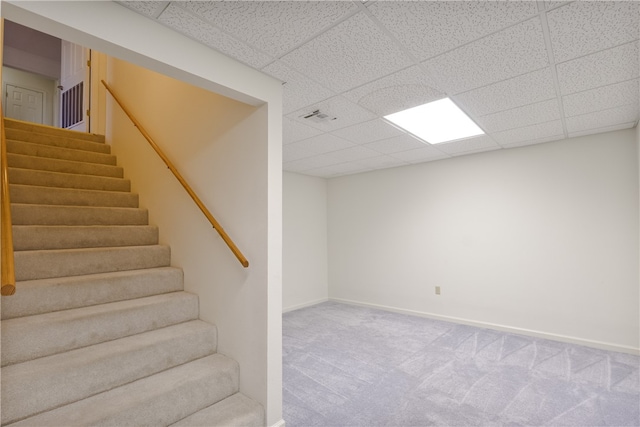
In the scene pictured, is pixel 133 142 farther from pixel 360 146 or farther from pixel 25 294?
pixel 360 146

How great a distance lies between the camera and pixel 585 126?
3.11 metres

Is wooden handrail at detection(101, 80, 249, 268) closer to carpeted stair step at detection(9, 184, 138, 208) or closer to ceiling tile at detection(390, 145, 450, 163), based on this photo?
carpeted stair step at detection(9, 184, 138, 208)

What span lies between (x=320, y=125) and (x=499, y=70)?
61.8 inches

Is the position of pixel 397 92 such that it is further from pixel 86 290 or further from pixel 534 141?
pixel 86 290

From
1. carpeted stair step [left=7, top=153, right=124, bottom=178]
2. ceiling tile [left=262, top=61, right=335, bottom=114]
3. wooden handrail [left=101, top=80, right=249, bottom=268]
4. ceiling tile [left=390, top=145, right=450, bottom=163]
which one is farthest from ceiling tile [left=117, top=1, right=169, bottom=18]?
ceiling tile [left=390, top=145, right=450, bottom=163]

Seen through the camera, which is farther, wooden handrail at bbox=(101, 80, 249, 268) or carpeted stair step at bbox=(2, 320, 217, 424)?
wooden handrail at bbox=(101, 80, 249, 268)

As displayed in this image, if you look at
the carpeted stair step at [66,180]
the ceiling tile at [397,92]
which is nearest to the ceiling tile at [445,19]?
the ceiling tile at [397,92]

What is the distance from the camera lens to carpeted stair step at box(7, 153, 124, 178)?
2867 millimetres

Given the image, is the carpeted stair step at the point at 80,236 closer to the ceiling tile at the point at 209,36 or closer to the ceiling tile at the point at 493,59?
the ceiling tile at the point at 209,36

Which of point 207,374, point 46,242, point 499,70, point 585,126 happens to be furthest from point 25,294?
point 585,126

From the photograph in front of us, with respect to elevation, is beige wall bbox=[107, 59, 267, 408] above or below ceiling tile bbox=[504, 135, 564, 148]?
below

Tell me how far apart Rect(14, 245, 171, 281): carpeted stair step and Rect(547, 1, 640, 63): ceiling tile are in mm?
3112

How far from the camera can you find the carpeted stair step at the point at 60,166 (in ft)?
9.41

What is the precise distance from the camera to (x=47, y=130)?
357 centimetres
